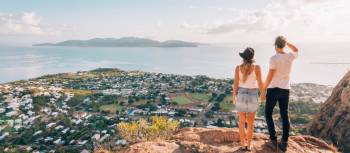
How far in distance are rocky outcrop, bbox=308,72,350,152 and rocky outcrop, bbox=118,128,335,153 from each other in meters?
4.72

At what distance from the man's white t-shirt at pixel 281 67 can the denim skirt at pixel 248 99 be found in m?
0.46

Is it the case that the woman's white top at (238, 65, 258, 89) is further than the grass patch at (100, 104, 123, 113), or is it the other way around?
the grass patch at (100, 104, 123, 113)

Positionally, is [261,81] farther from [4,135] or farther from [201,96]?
[201,96]

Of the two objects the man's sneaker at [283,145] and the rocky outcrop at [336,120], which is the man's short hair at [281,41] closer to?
the man's sneaker at [283,145]

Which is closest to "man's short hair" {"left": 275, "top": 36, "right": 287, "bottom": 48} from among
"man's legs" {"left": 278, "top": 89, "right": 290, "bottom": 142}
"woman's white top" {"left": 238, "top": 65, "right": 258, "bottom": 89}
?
"woman's white top" {"left": 238, "top": 65, "right": 258, "bottom": 89}

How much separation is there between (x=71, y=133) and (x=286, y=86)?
49317 millimetres

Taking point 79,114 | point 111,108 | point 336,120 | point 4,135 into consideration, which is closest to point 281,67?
point 336,120

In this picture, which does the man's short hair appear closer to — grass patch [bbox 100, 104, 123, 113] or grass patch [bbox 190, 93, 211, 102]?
grass patch [bbox 100, 104, 123, 113]

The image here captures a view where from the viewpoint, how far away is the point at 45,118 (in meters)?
60.9

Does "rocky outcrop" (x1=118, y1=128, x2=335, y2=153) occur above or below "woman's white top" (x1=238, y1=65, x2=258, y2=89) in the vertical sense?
below

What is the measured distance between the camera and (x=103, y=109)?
67.6m

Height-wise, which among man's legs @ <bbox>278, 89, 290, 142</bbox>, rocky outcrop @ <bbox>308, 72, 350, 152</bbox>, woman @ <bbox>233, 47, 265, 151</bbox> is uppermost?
woman @ <bbox>233, 47, 265, 151</bbox>

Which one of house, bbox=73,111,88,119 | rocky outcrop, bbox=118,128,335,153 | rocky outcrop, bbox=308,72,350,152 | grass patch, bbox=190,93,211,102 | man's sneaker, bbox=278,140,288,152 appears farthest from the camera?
grass patch, bbox=190,93,211,102

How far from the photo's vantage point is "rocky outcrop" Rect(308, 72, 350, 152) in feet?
38.4
